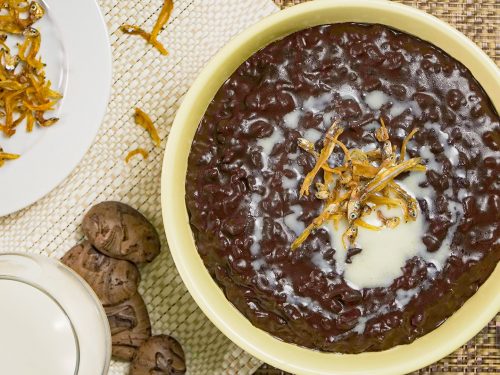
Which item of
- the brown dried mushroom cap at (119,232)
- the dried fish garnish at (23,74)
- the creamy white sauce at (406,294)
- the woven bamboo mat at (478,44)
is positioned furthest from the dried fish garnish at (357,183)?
the dried fish garnish at (23,74)

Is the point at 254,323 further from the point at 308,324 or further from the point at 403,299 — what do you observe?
the point at 403,299

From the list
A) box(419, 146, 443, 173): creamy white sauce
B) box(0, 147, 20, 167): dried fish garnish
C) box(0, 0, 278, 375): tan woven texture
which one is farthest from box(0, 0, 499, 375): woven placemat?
box(419, 146, 443, 173): creamy white sauce

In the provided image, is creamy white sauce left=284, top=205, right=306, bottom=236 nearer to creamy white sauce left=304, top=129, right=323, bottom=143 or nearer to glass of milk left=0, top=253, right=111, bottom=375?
creamy white sauce left=304, top=129, right=323, bottom=143

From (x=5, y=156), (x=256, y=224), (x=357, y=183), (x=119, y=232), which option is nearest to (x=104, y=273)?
(x=119, y=232)

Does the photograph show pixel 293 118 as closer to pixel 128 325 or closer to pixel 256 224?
pixel 256 224

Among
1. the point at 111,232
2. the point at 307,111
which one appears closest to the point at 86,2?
the point at 111,232

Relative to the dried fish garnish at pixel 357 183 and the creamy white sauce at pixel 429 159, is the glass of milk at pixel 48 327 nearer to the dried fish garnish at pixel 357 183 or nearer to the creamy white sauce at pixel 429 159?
the dried fish garnish at pixel 357 183
